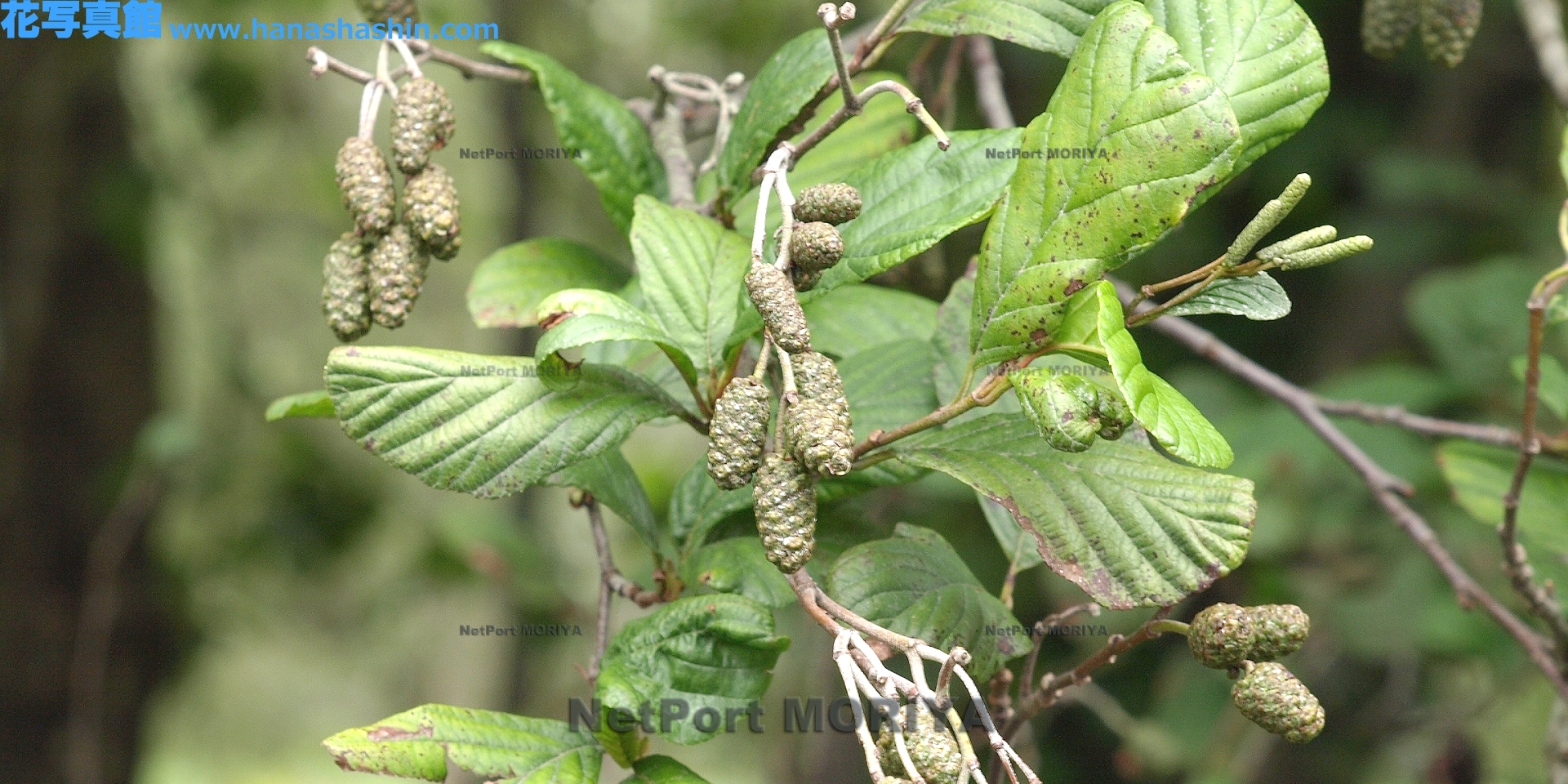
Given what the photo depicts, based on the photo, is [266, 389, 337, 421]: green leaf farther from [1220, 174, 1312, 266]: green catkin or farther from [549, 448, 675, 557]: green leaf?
[1220, 174, 1312, 266]: green catkin

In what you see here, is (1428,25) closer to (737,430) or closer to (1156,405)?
(1156,405)

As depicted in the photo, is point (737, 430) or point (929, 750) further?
point (737, 430)

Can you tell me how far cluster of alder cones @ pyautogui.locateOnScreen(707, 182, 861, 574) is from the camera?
0.87 m

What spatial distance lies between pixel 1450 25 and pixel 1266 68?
704mm

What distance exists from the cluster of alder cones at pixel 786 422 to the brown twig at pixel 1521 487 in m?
0.94

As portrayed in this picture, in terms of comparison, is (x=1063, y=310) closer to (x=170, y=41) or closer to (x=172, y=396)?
(x=172, y=396)

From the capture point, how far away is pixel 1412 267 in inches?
119

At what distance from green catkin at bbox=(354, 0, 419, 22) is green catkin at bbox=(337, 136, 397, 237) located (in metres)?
0.32

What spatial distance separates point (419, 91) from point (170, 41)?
445 centimetres

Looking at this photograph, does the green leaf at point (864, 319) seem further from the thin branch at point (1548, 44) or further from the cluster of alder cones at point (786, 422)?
the thin branch at point (1548, 44)

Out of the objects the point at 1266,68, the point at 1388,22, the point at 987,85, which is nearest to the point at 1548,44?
the point at 1388,22

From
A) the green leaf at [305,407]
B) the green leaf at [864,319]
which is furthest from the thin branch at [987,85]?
the green leaf at [305,407]

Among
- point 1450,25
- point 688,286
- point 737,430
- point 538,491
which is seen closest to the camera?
point 737,430

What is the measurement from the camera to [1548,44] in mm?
1787
